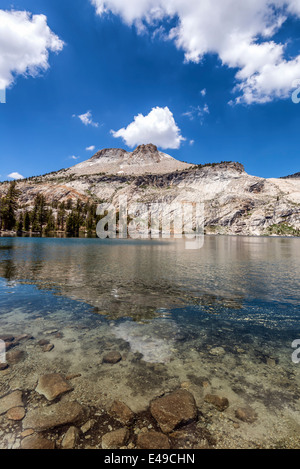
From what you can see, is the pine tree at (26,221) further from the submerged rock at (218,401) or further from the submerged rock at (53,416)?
the submerged rock at (218,401)

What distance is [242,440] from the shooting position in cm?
476

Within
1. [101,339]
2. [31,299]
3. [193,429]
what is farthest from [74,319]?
[193,429]

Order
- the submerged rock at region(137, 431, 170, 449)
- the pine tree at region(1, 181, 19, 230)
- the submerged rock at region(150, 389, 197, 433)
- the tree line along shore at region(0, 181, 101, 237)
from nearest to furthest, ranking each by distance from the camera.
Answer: the submerged rock at region(137, 431, 170, 449) → the submerged rock at region(150, 389, 197, 433) → the pine tree at region(1, 181, 19, 230) → the tree line along shore at region(0, 181, 101, 237)

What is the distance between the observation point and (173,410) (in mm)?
5520

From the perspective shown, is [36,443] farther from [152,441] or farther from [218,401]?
[218,401]

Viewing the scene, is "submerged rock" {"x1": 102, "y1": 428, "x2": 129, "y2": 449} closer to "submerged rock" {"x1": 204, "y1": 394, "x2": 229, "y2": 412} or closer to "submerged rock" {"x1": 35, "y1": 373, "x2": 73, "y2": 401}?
"submerged rock" {"x1": 35, "y1": 373, "x2": 73, "y2": 401}

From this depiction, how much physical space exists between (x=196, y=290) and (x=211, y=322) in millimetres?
6412

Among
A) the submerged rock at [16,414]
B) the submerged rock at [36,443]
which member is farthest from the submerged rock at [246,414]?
the submerged rock at [16,414]

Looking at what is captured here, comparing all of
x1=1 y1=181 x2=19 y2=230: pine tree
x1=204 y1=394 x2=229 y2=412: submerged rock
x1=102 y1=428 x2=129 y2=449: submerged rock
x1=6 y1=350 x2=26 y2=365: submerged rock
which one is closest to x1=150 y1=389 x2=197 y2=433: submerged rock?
x1=204 y1=394 x2=229 y2=412: submerged rock

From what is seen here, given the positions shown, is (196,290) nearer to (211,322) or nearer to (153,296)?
(153,296)

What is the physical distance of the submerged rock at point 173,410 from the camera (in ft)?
17.0

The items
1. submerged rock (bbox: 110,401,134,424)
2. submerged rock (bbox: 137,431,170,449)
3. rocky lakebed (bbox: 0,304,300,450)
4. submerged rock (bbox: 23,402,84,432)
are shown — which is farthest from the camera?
submerged rock (bbox: 110,401,134,424)

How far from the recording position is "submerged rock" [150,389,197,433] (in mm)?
5188

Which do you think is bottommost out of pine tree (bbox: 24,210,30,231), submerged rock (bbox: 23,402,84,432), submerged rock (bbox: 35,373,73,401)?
submerged rock (bbox: 35,373,73,401)
